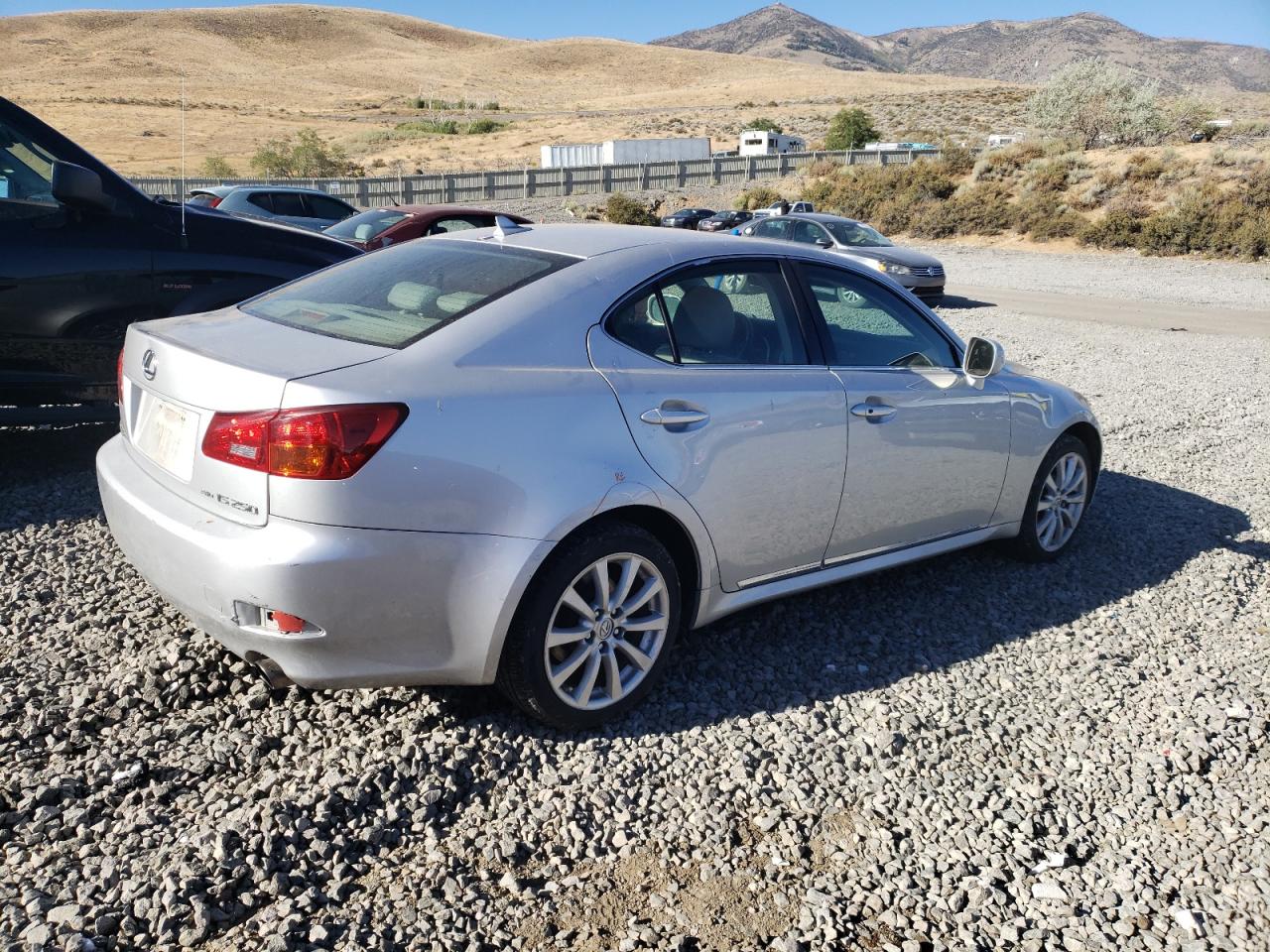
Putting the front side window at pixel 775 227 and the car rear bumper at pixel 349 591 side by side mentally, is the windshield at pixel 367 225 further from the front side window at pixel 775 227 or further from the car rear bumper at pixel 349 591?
the car rear bumper at pixel 349 591

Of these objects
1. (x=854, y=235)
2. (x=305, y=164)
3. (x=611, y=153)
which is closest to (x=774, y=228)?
(x=854, y=235)

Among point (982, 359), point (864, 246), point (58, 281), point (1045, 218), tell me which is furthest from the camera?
point (1045, 218)

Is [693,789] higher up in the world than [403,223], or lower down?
lower down

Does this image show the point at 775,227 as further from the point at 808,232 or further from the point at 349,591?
the point at 349,591

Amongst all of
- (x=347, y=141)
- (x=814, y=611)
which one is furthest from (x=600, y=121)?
(x=814, y=611)

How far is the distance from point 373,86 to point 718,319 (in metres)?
125

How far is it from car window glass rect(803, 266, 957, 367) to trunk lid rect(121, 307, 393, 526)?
1.92 meters

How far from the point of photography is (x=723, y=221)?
3275cm

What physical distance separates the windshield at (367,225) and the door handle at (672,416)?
41.9 ft

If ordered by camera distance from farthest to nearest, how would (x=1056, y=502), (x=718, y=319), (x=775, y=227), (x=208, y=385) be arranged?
(x=775, y=227), (x=1056, y=502), (x=718, y=319), (x=208, y=385)

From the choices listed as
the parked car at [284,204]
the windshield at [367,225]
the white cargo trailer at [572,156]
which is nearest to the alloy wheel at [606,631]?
the windshield at [367,225]

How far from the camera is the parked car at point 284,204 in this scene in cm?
1828

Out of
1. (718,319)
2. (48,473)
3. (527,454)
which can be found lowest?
(48,473)

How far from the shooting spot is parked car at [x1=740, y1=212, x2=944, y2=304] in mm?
17203
